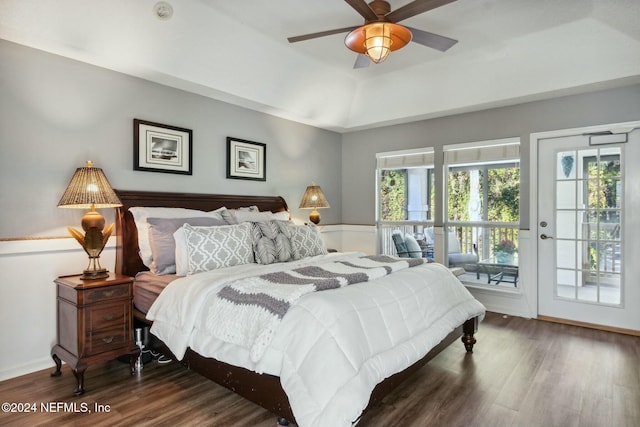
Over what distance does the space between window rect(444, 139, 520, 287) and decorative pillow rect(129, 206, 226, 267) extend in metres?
3.14

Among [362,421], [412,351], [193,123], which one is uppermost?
[193,123]

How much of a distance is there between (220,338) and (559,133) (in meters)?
3.93

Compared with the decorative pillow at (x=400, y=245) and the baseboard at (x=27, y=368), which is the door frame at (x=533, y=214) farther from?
the baseboard at (x=27, y=368)

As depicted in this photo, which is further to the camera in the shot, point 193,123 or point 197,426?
point 193,123

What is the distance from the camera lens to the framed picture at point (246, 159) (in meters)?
4.14

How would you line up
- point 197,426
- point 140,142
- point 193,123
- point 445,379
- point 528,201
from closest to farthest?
point 197,426, point 445,379, point 140,142, point 193,123, point 528,201

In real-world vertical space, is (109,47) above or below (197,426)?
above

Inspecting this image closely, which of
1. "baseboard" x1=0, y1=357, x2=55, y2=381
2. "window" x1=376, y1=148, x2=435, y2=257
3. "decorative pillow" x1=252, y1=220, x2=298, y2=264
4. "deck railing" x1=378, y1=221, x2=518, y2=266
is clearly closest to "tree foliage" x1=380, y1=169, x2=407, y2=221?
"window" x1=376, y1=148, x2=435, y2=257

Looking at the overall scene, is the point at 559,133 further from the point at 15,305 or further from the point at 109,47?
the point at 15,305

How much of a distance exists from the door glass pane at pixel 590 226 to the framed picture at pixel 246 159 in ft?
10.8

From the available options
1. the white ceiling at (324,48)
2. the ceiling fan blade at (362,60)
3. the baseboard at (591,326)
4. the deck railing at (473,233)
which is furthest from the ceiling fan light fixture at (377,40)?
the baseboard at (591,326)

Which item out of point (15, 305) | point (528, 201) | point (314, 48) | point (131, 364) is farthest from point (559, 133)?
point (15, 305)

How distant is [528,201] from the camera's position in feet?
13.8

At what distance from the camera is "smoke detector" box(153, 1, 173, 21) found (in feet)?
9.35
